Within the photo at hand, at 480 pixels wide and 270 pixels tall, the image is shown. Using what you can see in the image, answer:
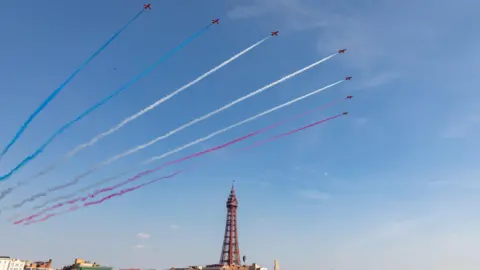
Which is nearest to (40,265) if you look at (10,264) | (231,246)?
(10,264)

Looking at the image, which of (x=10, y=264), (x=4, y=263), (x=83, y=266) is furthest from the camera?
(x=10, y=264)

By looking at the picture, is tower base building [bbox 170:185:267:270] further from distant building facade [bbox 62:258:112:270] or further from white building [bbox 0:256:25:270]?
white building [bbox 0:256:25:270]

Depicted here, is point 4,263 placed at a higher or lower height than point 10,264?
higher

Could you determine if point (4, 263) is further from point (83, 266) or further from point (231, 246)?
point (231, 246)

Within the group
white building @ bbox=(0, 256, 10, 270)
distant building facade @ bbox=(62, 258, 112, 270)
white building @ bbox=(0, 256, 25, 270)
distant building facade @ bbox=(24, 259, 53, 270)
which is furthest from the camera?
distant building facade @ bbox=(24, 259, 53, 270)

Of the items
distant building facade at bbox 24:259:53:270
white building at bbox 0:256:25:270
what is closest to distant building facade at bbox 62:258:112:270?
distant building facade at bbox 24:259:53:270

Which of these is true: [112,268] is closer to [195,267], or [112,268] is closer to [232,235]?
[195,267]

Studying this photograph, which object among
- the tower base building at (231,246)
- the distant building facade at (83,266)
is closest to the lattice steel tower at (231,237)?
the tower base building at (231,246)

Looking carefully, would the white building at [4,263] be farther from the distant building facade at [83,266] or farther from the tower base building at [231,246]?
the tower base building at [231,246]
